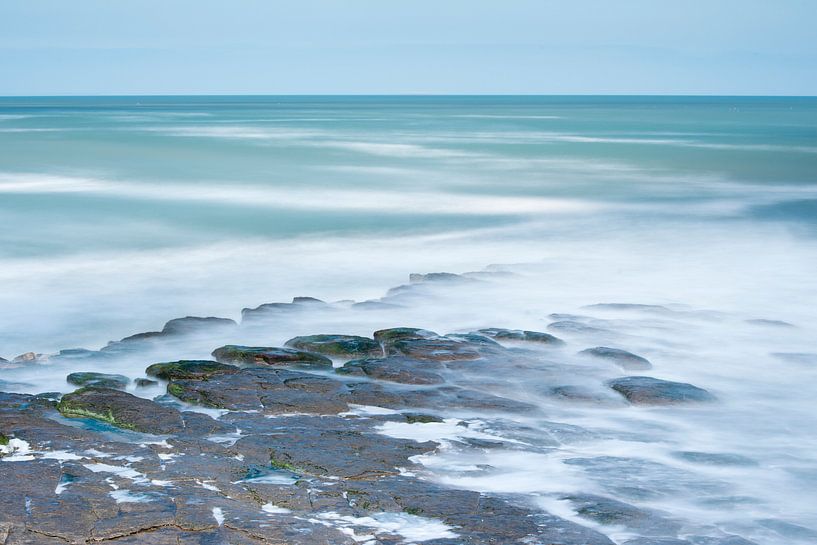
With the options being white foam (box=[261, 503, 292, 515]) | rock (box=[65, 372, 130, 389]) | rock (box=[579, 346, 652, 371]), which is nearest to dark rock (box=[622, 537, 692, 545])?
white foam (box=[261, 503, 292, 515])

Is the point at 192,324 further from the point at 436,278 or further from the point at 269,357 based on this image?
the point at 436,278

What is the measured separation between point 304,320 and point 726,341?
3390 mm

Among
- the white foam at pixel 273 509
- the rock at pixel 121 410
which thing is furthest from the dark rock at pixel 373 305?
the white foam at pixel 273 509

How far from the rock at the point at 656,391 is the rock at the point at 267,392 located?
176cm

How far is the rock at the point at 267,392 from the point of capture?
19.0 feet

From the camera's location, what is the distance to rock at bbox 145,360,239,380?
6332 mm

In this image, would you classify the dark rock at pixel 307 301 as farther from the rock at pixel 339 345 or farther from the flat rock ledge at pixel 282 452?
the flat rock ledge at pixel 282 452

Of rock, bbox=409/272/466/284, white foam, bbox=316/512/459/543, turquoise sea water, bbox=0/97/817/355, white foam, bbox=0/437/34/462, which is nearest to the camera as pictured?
white foam, bbox=316/512/459/543

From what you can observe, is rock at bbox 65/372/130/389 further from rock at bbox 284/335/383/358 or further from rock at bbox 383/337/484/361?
rock at bbox 383/337/484/361

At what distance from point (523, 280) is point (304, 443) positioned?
5703 mm

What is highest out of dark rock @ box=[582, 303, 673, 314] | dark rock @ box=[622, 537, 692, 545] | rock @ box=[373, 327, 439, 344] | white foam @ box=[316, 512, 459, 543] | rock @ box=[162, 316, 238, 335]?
rock @ box=[373, 327, 439, 344]

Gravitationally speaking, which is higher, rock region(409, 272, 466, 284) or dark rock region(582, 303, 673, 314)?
dark rock region(582, 303, 673, 314)

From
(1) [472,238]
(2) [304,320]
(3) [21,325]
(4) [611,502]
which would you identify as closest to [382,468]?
(4) [611,502]

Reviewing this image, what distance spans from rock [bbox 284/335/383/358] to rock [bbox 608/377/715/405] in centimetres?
170
